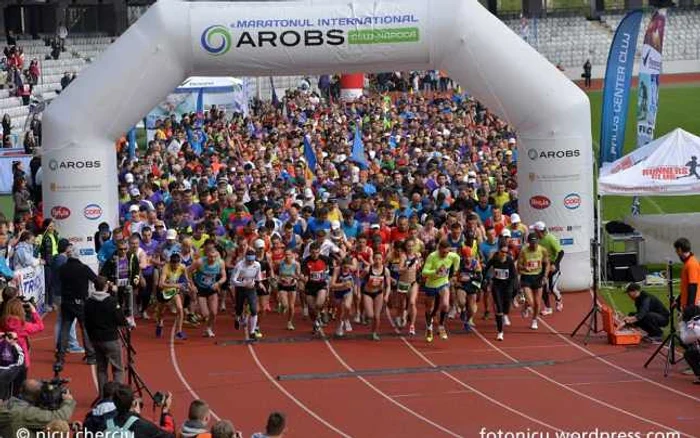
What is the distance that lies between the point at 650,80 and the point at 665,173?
4688 mm

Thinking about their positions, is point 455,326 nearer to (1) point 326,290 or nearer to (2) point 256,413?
(1) point 326,290

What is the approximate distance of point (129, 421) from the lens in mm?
10695

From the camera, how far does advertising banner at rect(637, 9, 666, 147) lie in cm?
2525

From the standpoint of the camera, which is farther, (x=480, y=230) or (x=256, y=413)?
(x=480, y=230)

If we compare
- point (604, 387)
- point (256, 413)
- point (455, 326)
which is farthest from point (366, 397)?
point (455, 326)

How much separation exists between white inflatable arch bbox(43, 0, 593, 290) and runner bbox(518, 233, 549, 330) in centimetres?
199

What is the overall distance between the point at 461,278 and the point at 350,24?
3.91 metres

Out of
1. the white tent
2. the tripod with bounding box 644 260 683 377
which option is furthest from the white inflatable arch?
the tripod with bounding box 644 260 683 377

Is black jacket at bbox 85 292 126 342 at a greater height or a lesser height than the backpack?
greater

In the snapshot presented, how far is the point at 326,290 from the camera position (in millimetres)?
18906

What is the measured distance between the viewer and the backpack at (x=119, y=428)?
416 inches

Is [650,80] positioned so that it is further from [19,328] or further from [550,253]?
[19,328]

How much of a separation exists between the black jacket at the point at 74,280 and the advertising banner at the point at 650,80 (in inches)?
469
